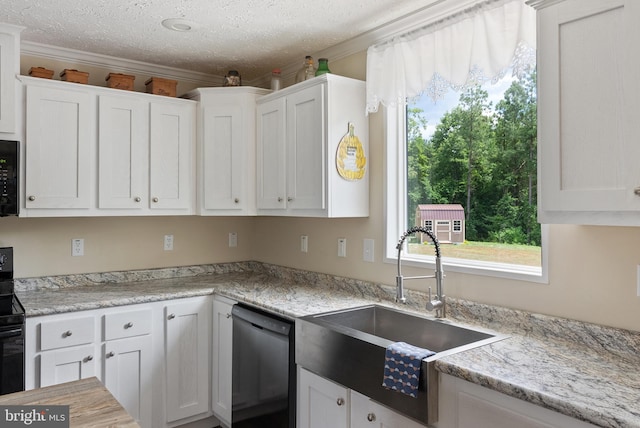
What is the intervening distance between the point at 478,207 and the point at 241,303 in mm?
1392

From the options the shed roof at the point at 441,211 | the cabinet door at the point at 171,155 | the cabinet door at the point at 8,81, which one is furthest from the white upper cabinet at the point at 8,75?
the shed roof at the point at 441,211

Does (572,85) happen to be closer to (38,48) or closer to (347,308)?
(347,308)

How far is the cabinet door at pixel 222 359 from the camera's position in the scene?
2.80m

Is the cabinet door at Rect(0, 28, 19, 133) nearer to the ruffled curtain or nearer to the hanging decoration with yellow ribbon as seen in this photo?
the hanging decoration with yellow ribbon

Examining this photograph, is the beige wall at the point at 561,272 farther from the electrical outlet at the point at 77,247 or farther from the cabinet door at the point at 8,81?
the cabinet door at the point at 8,81

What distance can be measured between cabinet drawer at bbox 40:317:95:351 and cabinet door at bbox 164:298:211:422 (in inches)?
16.6

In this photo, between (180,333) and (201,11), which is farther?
(180,333)

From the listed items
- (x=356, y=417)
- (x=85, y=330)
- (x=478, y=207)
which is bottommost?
(x=356, y=417)

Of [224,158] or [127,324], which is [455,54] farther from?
[127,324]

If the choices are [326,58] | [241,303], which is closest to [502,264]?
[241,303]

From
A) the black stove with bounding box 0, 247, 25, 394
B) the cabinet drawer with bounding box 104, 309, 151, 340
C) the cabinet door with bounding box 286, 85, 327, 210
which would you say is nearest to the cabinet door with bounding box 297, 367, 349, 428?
the cabinet door with bounding box 286, 85, 327, 210

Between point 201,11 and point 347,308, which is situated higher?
point 201,11

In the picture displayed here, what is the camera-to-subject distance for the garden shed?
2.41 m

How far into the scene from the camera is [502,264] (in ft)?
7.22
